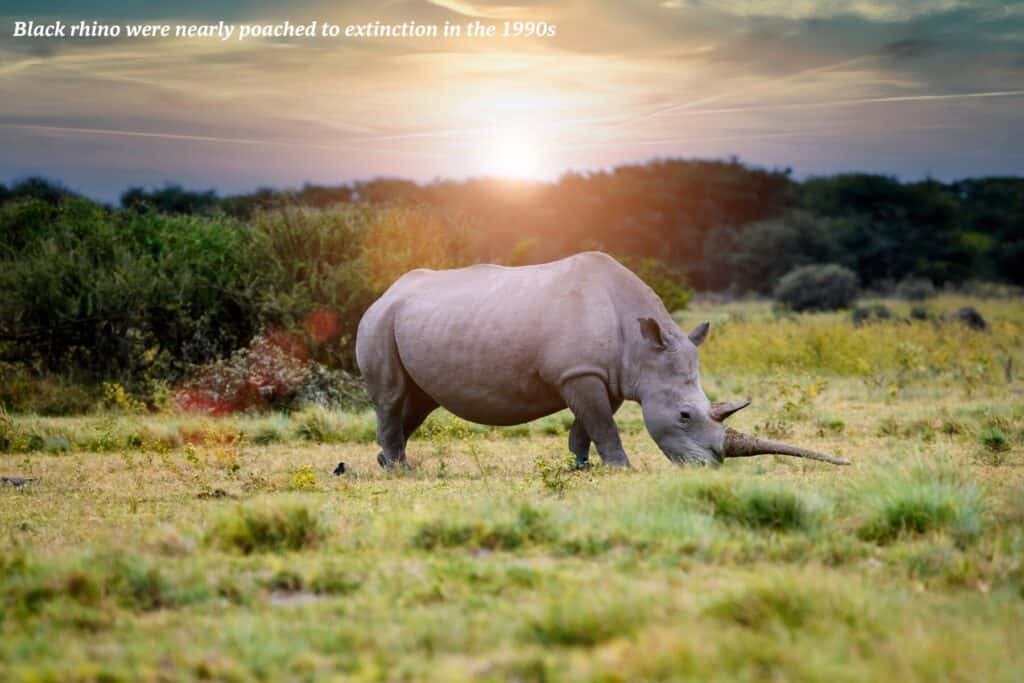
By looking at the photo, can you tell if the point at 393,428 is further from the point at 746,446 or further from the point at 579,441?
the point at 746,446

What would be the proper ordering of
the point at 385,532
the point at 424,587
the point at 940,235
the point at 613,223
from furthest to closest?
the point at 613,223
the point at 940,235
the point at 385,532
the point at 424,587

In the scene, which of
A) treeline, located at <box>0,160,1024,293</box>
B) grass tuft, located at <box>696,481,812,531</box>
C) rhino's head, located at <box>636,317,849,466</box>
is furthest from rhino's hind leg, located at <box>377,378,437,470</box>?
treeline, located at <box>0,160,1024,293</box>

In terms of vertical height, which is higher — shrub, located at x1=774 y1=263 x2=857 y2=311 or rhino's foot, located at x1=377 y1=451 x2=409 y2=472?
rhino's foot, located at x1=377 y1=451 x2=409 y2=472

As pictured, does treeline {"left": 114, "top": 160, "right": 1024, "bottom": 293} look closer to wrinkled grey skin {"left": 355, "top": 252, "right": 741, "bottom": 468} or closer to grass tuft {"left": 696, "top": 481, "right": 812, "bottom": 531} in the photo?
wrinkled grey skin {"left": 355, "top": 252, "right": 741, "bottom": 468}

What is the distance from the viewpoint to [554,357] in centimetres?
923

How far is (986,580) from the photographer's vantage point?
17.2 ft

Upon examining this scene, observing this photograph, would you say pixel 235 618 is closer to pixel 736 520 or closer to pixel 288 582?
pixel 288 582

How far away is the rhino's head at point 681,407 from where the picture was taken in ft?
28.6

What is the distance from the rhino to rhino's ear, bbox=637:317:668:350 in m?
0.01

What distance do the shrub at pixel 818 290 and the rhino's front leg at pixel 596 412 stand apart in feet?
97.2

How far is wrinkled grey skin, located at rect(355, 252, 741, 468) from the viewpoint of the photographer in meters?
9.05

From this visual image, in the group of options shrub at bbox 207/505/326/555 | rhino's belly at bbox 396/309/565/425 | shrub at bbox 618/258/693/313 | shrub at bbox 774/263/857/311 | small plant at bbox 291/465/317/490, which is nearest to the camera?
shrub at bbox 207/505/326/555

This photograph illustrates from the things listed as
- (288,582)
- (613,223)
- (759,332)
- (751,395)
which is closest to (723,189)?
(613,223)

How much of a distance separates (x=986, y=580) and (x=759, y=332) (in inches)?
687
